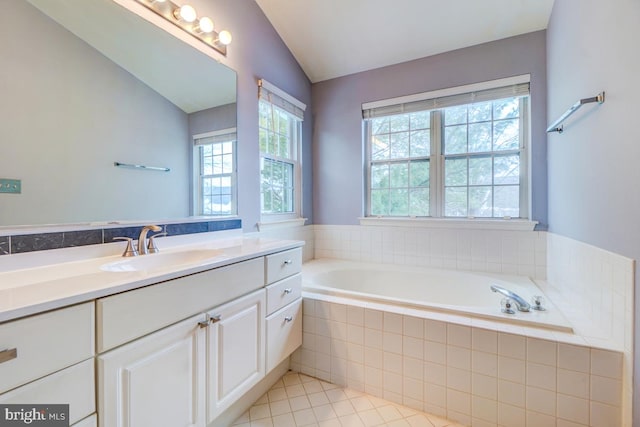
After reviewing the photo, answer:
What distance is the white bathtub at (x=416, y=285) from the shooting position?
1.75 meters

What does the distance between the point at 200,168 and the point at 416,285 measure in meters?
1.92

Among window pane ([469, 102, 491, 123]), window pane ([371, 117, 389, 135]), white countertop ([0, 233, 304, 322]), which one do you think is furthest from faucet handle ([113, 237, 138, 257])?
window pane ([469, 102, 491, 123])

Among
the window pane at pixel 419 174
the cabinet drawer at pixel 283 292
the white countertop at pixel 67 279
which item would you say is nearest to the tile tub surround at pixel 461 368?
the cabinet drawer at pixel 283 292

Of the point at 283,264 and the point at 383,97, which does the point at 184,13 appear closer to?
the point at 283,264

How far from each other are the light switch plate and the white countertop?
0.78ft

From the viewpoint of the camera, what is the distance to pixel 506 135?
2.34 metres

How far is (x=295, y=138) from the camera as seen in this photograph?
2.78m

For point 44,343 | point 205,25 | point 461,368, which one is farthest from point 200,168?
point 461,368

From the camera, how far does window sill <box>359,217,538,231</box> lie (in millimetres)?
2219

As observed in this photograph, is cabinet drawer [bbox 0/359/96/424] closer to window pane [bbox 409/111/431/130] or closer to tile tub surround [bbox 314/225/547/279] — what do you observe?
tile tub surround [bbox 314/225/547/279]

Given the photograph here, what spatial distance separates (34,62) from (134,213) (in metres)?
0.68

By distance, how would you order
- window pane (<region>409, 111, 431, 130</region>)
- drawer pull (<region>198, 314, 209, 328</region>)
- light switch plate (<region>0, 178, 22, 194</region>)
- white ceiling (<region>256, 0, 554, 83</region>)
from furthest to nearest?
window pane (<region>409, 111, 431, 130</region>) < white ceiling (<region>256, 0, 554, 83</region>) < drawer pull (<region>198, 314, 209, 328</region>) < light switch plate (<region>0, 178, 22, 194</region>)

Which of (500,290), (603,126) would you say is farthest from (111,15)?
(500,290)

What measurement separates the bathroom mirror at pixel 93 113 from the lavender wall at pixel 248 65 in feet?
1.10
